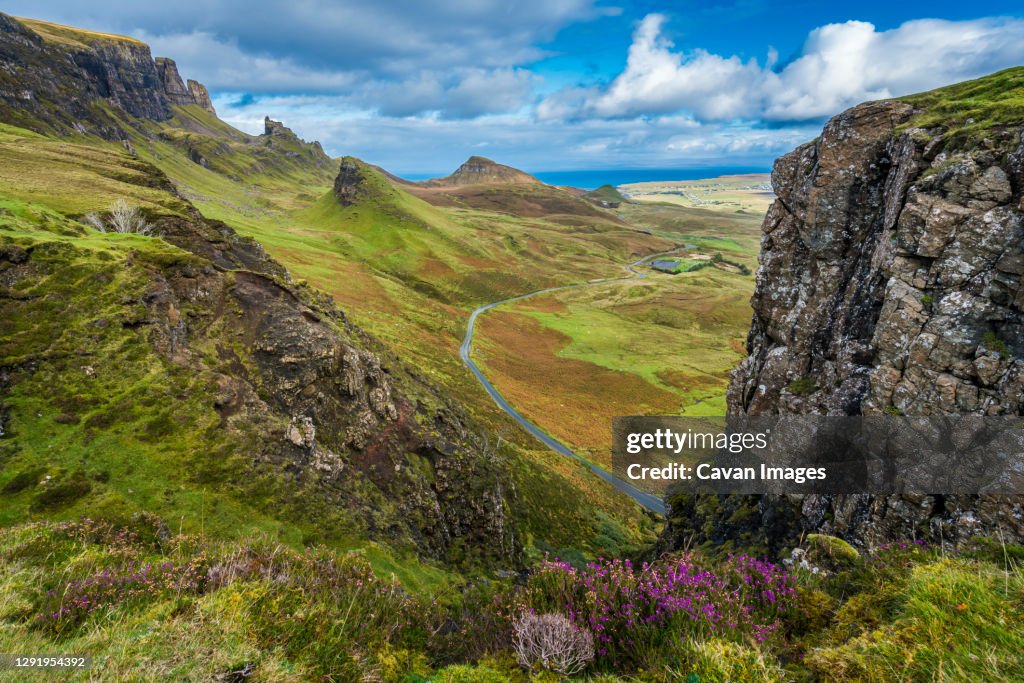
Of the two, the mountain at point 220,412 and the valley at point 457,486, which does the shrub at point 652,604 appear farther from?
the mountain at point 220,412

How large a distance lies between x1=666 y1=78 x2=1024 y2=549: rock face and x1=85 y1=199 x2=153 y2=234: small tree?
41944mm

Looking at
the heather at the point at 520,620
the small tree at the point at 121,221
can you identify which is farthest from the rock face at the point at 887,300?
the small tree at the point at 121,221

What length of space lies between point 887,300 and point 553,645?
1873 centimetres

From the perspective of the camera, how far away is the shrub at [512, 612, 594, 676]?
19.5 feet

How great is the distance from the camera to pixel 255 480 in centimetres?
1638

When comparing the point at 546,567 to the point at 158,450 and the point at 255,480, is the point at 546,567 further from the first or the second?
the point at 158,450

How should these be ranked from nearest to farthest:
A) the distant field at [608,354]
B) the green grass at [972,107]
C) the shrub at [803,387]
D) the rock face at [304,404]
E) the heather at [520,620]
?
the heather at [520,620] → the green grass at [972,107] → the rock face at [304,404] → the shrub at [803,387] → the distant field at [608,354]

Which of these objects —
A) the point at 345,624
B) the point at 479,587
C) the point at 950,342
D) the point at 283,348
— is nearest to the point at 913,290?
the point at 950,342

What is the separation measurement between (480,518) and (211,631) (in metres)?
21.8

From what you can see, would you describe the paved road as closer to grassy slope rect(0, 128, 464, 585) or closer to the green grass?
the green grass

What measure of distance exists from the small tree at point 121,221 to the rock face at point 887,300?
4194cm

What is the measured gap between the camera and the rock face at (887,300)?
14.0 m

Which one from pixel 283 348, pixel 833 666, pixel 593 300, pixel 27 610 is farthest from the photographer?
pixel 593 300

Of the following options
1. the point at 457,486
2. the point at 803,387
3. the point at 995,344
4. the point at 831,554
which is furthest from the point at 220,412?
the point at 995,344
